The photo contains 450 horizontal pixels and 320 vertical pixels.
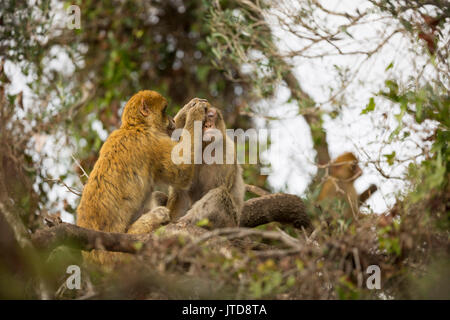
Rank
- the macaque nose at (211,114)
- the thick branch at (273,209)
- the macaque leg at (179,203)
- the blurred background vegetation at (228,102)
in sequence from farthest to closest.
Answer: the thick branch at (273,209), the macaque leg at (179,203), the macaque nose at (211,114), the blurred background vegetation at (228,102)

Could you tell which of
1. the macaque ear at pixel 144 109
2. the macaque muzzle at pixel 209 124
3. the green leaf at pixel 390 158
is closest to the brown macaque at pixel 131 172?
the macaque ear at pixel 144 109

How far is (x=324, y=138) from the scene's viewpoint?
855 centimetres

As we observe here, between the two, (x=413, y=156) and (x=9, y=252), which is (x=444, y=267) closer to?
(x=413, y=156)

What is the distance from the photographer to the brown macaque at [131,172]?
4.94m

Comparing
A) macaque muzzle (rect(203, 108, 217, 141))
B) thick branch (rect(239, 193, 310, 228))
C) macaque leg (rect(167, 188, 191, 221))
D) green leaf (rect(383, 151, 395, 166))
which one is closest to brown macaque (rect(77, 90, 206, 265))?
macaque muzzle (rect(203, 108, 217, 141))

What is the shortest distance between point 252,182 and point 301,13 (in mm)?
2802

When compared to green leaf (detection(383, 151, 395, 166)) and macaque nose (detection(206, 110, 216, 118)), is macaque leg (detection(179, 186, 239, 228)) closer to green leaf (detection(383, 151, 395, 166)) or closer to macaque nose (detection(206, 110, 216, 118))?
macaque nose (detection(206, 110, 216, 118))

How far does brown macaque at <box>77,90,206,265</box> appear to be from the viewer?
16.2 ft

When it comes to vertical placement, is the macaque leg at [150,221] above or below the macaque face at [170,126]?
below

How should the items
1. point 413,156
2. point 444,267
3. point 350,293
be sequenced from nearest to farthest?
point 350,293
point 444,267
point 413,156

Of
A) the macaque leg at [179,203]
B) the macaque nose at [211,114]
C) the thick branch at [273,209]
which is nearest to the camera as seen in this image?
the macaque nose at [211,114]

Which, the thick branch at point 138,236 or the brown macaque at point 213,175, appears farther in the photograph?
the brown macaque at point 213,175

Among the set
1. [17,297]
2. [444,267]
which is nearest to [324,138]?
[444,267]

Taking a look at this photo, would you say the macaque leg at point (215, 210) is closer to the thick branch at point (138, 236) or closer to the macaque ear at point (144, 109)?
the thick branch at point (138, 236)
